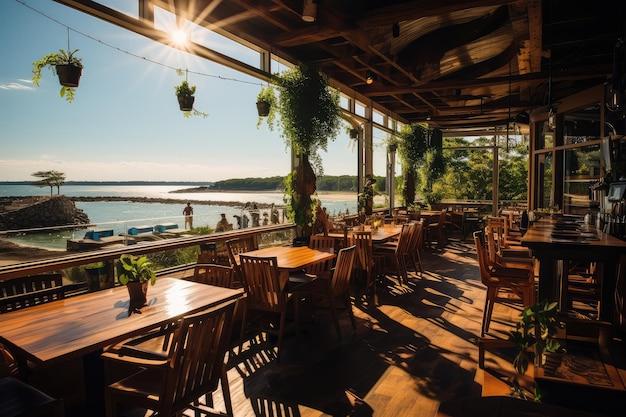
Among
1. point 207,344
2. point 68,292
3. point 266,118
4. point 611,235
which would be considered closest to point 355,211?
point 266,118

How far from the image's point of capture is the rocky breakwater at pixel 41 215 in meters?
7.79

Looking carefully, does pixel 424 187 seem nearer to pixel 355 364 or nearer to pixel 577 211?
pixel 577 211

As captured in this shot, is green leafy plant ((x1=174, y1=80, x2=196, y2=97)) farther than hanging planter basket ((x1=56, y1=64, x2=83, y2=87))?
Yes

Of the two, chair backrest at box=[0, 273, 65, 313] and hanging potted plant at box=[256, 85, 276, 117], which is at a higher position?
hanging potted plant at box=[256, 85, 276, 117]

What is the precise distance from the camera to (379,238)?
19.4 ft

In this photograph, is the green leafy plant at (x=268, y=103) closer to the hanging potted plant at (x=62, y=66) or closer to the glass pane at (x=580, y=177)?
the hanging potted plant at (x=62, y=66)

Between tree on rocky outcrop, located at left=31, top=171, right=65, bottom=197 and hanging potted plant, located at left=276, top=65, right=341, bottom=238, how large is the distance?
3.24 metres

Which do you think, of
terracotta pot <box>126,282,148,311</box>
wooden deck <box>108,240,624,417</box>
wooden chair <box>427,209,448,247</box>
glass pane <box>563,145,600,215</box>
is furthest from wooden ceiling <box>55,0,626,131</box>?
wooden deck <box>108,240,624,417</box>

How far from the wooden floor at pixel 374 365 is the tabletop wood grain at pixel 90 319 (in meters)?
0.81

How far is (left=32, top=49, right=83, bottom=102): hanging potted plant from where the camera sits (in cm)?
331

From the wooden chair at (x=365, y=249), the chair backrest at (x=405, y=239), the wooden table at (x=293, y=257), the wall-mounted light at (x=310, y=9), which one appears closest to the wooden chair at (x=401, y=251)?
the chair backrest at (x=405, y=239)

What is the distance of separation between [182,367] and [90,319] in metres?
0.76

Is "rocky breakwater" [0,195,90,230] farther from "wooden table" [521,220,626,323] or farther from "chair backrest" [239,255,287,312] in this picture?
"wooden table" [521,220,626,323]

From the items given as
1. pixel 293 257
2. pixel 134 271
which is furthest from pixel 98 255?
pixel 293 257
